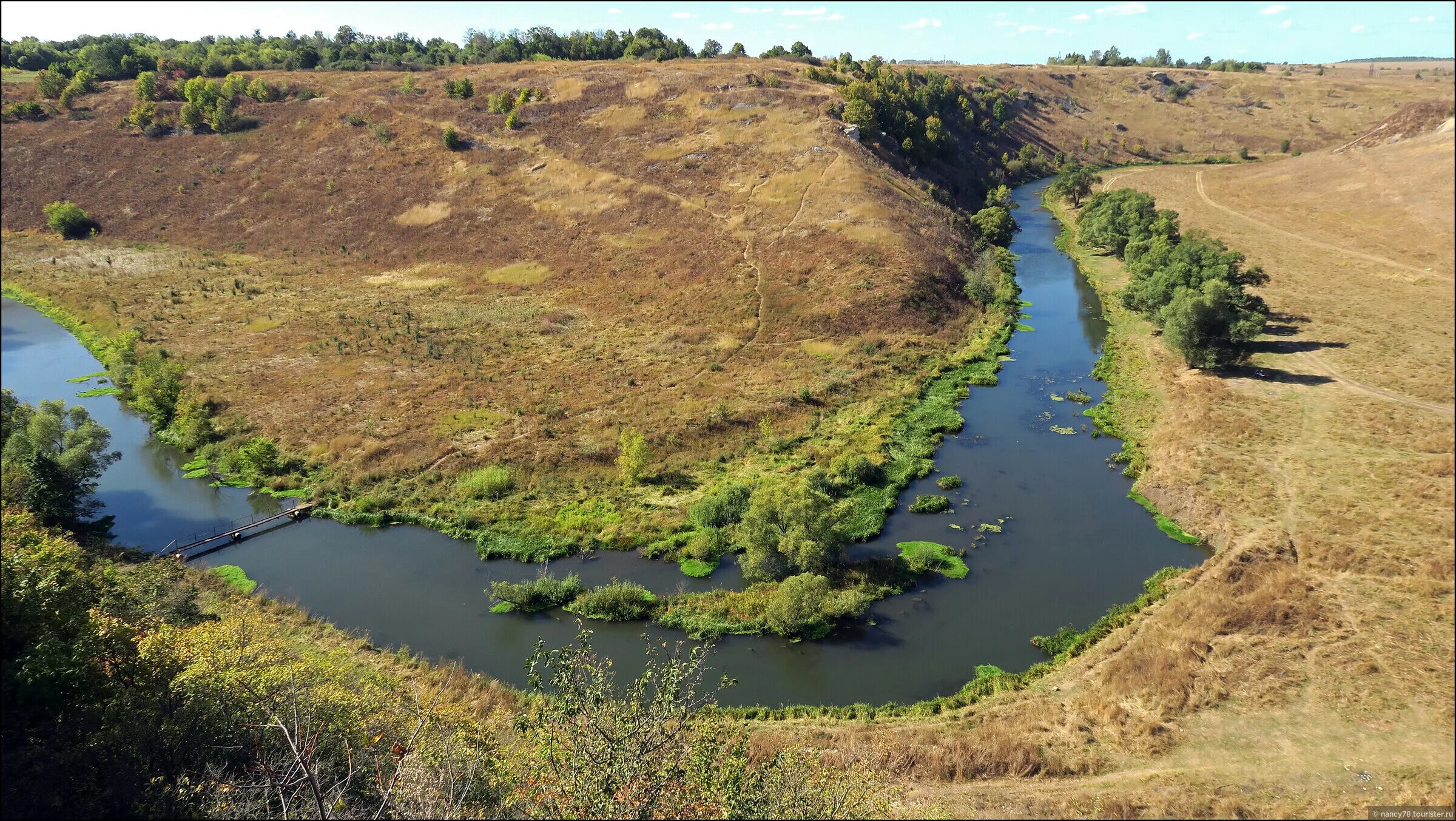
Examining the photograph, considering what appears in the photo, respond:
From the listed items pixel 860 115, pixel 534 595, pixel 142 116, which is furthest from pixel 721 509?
pixel 142 116

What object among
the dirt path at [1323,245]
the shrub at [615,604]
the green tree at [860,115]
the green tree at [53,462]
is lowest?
the shrub at [615,604]

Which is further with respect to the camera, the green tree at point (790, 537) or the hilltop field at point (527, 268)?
the hilltop field at point (527, 268)

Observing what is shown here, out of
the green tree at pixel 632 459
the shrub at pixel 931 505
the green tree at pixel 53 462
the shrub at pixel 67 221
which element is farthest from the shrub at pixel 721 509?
the shrub at pixel 67 221

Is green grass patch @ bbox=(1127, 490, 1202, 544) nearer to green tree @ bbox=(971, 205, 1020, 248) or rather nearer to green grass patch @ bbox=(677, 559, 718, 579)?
green grass patch @ bbox=(677, 559, 718, 579)

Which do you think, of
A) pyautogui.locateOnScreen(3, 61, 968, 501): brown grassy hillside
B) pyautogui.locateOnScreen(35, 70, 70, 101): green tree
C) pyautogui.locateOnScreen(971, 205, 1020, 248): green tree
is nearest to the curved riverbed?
pyautogui.locateOnScreen(3, 61, 968, 501): brown grassy hillside

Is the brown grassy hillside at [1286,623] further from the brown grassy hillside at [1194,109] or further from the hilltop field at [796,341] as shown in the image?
the brown grassy hillside at [1194,109]

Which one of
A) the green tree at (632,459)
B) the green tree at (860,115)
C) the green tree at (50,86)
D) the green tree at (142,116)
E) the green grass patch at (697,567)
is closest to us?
the green grass patch at (697,567)

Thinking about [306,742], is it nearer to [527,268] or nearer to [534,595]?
[534,595]
